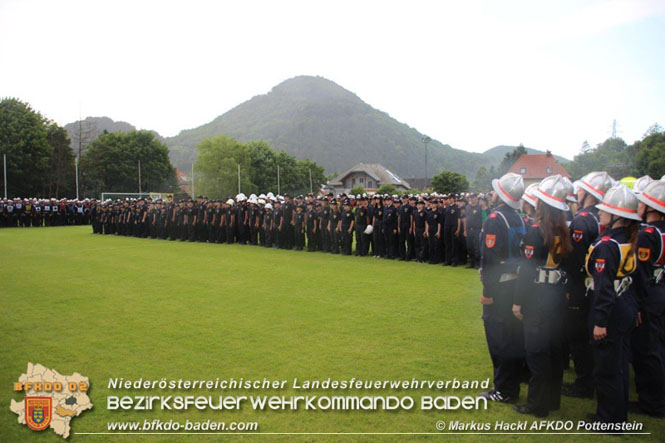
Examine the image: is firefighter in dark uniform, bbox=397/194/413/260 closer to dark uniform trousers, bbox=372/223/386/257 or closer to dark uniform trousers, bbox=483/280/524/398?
dark uniform trousers, bbox=372/223/386/257

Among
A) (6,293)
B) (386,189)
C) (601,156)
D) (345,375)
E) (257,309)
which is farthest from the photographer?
(601,156)

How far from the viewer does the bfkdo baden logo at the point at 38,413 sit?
4137 millimetres

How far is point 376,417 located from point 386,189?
48823 millimetres

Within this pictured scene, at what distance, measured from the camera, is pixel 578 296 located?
476 centimetres

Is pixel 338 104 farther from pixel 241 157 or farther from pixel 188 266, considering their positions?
pixel 188 266

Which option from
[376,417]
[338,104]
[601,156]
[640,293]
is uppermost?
[338,104]

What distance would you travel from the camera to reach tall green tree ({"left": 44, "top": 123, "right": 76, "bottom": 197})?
181 feet

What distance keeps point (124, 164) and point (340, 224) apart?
5335cm

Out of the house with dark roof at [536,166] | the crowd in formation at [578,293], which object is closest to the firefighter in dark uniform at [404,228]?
the crowd in formation at [578,293]

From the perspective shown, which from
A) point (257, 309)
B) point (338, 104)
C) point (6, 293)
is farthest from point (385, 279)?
point (338, 104)

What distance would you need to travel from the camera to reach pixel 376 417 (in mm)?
4211

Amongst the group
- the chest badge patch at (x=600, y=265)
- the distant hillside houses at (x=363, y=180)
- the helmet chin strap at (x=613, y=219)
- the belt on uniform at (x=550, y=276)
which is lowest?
the belt on uniform at (x=550, y=276)

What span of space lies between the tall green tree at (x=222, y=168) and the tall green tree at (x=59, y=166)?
14.9 meters

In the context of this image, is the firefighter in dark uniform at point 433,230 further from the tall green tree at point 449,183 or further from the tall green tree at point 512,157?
the tall green tree at point 512,157
